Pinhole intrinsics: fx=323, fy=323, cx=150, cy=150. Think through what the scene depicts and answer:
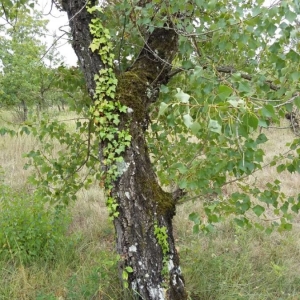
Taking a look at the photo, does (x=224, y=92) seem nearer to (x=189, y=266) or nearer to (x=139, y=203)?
(x=139, y=203)

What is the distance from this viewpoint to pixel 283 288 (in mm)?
2896

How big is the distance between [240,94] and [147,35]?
1.41 m

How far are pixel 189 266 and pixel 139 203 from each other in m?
1.18

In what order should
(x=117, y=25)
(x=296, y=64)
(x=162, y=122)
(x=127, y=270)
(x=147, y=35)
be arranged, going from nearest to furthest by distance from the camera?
(x=296, y=64) → (x=127, y=270) → (x=147, y=35) → (x=117, y=25) → (x=162, y=122)

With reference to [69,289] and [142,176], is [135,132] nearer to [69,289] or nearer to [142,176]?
[142,176]

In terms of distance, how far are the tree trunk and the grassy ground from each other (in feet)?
0.73

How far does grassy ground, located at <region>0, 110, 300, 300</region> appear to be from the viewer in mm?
2629

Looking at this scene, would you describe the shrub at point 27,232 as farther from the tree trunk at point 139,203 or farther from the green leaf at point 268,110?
the green leaf at point 268,110

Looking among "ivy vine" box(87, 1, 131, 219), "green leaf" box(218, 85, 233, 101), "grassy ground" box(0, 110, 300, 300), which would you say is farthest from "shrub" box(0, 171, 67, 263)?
"green leaf" box(218, 85, 233, 101)

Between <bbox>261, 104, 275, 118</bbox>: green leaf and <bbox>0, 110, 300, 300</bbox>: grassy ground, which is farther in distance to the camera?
<bbox>0, 110, 300, 300</bbox>: grassy ground

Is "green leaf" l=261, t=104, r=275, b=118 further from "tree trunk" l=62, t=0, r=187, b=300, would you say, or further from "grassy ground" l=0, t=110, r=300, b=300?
"grassy ground" l=0, t=110, r=300, b=300

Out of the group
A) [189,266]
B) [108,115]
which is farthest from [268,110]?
[189,266]

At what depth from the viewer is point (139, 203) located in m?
2.17

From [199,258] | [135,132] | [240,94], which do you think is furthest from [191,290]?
[240,94]
